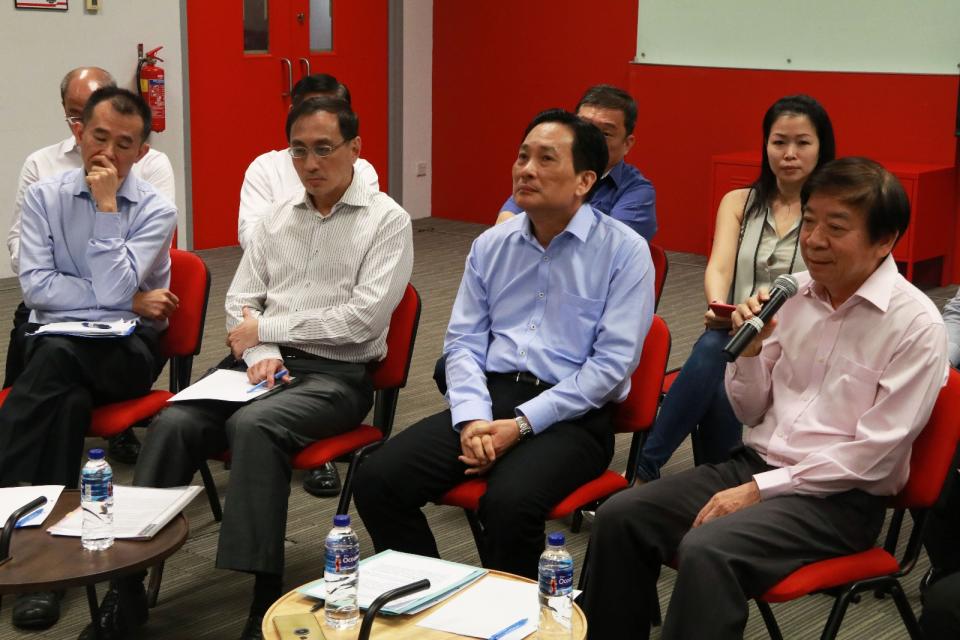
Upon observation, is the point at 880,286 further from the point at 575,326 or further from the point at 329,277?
the point at 329,277

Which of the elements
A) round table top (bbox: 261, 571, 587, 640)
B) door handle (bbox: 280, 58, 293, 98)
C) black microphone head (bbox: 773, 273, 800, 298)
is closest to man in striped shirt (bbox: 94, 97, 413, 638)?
round table top (bbox: 261, 571, 587, 640)

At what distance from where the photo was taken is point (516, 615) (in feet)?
6.93

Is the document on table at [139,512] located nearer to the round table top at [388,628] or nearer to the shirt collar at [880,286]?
the round table top at [388,628]

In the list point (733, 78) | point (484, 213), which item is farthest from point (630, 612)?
point (484, 213)

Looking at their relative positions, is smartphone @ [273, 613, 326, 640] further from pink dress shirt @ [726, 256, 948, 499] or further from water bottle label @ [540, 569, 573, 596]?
pink dress shirt @ [726, 256, 948, 499]

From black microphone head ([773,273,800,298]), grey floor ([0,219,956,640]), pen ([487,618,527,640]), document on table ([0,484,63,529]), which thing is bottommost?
grey floor ([0,219,956,640])

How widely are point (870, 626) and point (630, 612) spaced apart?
895 mm

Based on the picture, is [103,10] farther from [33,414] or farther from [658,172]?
[33,414]

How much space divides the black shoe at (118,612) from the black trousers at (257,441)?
0.24 metres

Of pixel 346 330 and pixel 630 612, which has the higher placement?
pixel 346 330

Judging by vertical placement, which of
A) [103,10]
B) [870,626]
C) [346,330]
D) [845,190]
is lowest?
[870,626]

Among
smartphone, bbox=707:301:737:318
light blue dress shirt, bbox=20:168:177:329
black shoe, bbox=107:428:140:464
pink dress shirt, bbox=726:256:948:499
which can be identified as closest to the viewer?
pink dress shirt, bbox=726:256:948:499

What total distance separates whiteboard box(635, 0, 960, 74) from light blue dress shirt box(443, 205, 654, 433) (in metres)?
4.55

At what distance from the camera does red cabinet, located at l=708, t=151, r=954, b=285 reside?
657 cm
